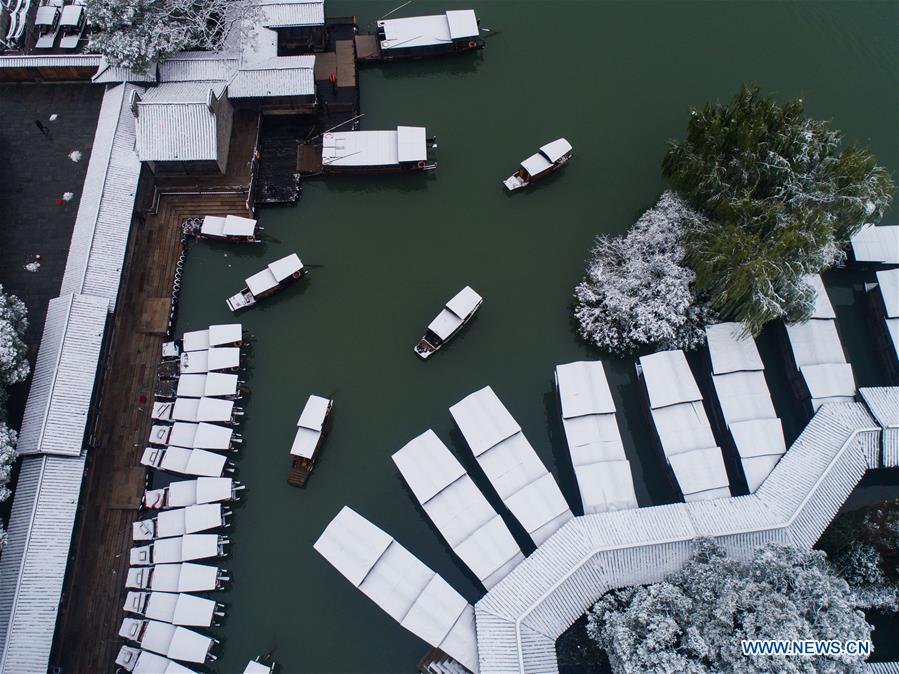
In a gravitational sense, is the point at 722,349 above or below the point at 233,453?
above

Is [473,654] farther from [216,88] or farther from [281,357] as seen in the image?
[216,88]

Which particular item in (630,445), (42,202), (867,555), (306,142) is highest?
(306,142)

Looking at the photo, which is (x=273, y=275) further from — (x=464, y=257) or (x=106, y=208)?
(x=464, y=257)

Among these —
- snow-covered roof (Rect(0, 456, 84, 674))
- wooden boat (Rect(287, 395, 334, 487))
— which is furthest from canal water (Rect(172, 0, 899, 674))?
snow-covered roof (Rect(0, 456, 84, 674))

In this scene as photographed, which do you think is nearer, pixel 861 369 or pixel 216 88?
pixel 861 369

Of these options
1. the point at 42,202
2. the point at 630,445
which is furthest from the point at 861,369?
the point at 42,202

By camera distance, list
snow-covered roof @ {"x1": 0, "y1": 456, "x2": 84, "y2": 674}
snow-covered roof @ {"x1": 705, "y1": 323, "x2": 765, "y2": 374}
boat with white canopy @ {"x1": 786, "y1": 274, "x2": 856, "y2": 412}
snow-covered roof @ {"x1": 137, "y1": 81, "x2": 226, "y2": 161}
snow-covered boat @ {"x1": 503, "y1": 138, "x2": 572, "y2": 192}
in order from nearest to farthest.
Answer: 1. snow-covered roof @ {"x1": 0, "y1": 456, "x2": 84, "y2": 674}
2. boat with white canopy @ {"x1": 786, "y1": 274, "x2": 856, "y2": 412}
3. snow-covered roof @ {"x1": 705, "y1": 323, "x2": 765, "y2": 374}
4. snow-covered roof @ {"x1": 137, "y1": 81, "x2": 226, "y2": 161}
5. snow-covered boat @ {"x1": 503, "y1": 138, "x2": 572, "y2": 192}

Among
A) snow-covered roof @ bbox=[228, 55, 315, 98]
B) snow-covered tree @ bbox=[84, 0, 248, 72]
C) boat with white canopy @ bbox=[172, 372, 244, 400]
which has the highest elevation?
snow-covered tree @ bbox=[84, 0, 248, 72]

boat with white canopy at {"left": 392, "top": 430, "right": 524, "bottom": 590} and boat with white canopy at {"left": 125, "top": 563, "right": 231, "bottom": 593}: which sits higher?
boat with white canopy at {"left": 392, "top": 430, "right": 524, "bottom": 590}

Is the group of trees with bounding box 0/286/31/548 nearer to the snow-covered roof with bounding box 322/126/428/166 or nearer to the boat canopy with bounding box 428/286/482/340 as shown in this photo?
the snow-covered roof with bounding box 322/126/428/166
